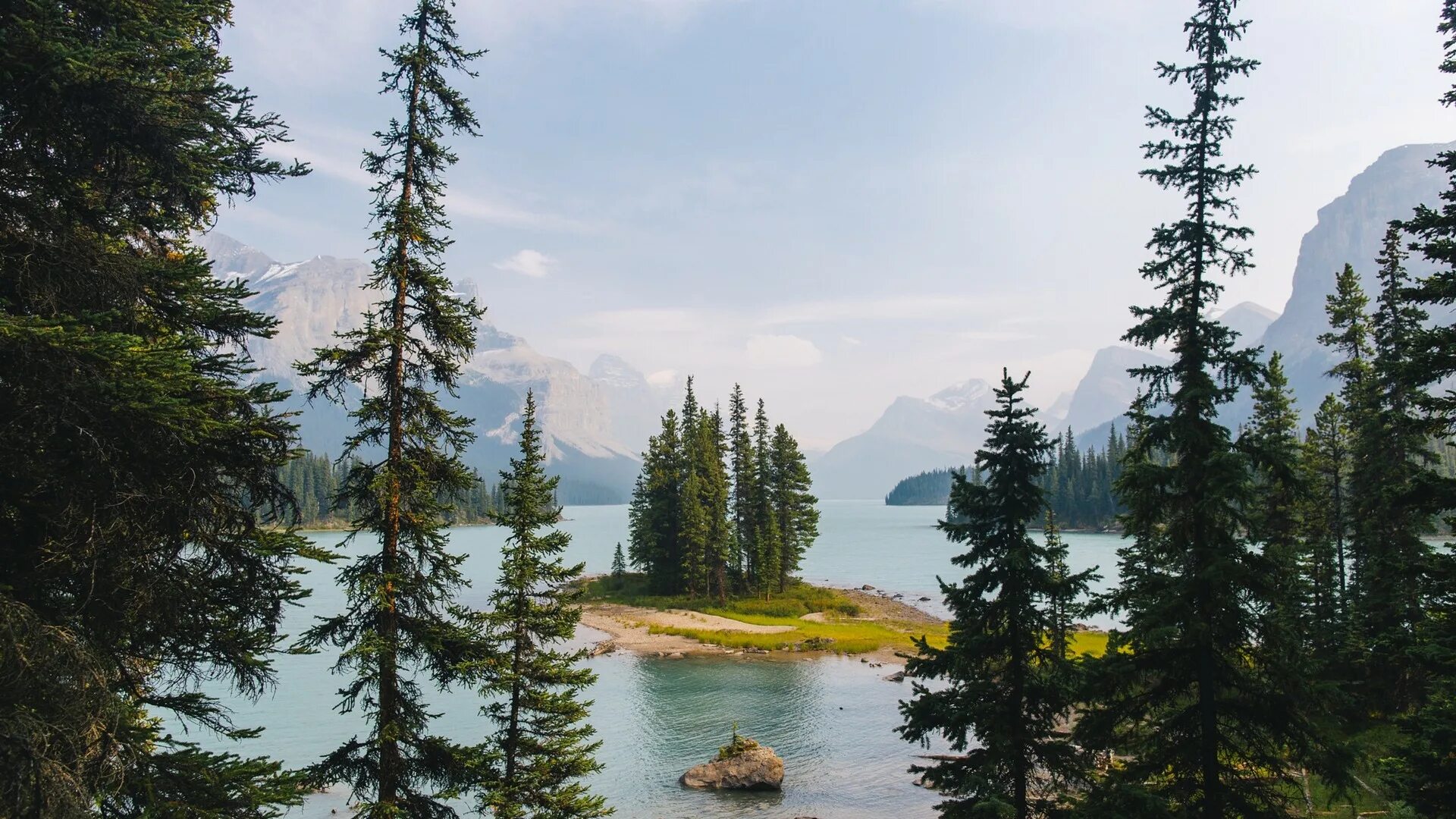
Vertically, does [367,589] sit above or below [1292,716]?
above

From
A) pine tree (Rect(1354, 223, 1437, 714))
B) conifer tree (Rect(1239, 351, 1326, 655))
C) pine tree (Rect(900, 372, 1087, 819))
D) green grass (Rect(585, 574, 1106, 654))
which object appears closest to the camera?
conifer tree (Rect(1239, 351, 1326, 655))

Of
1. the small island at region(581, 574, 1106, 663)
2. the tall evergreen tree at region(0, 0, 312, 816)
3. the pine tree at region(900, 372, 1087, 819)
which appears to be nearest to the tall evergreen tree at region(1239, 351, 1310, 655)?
the pine tree at region(900, 372, 1087, 819)

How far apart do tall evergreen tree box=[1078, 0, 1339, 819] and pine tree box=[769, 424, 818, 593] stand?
6345 cm

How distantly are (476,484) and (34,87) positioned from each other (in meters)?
10.4

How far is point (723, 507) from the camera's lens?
74812mm

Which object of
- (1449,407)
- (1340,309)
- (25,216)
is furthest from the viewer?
(1340,309)

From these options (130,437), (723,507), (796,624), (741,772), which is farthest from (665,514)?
(130,437)

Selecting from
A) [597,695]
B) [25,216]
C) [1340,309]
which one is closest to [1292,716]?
[25,216]

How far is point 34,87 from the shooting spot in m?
8.65

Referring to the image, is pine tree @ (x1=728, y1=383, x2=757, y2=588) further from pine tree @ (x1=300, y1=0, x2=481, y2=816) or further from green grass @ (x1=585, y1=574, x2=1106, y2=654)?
pine tree @ (x1=300, y1=0, x2=481, y2=816)

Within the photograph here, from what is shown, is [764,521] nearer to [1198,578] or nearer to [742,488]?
[742,488]

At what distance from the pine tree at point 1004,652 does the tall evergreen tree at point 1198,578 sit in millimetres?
1037

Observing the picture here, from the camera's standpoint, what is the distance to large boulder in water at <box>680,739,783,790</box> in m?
32.2

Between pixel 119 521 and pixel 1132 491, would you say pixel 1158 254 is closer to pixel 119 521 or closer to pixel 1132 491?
pixel 1132 491
